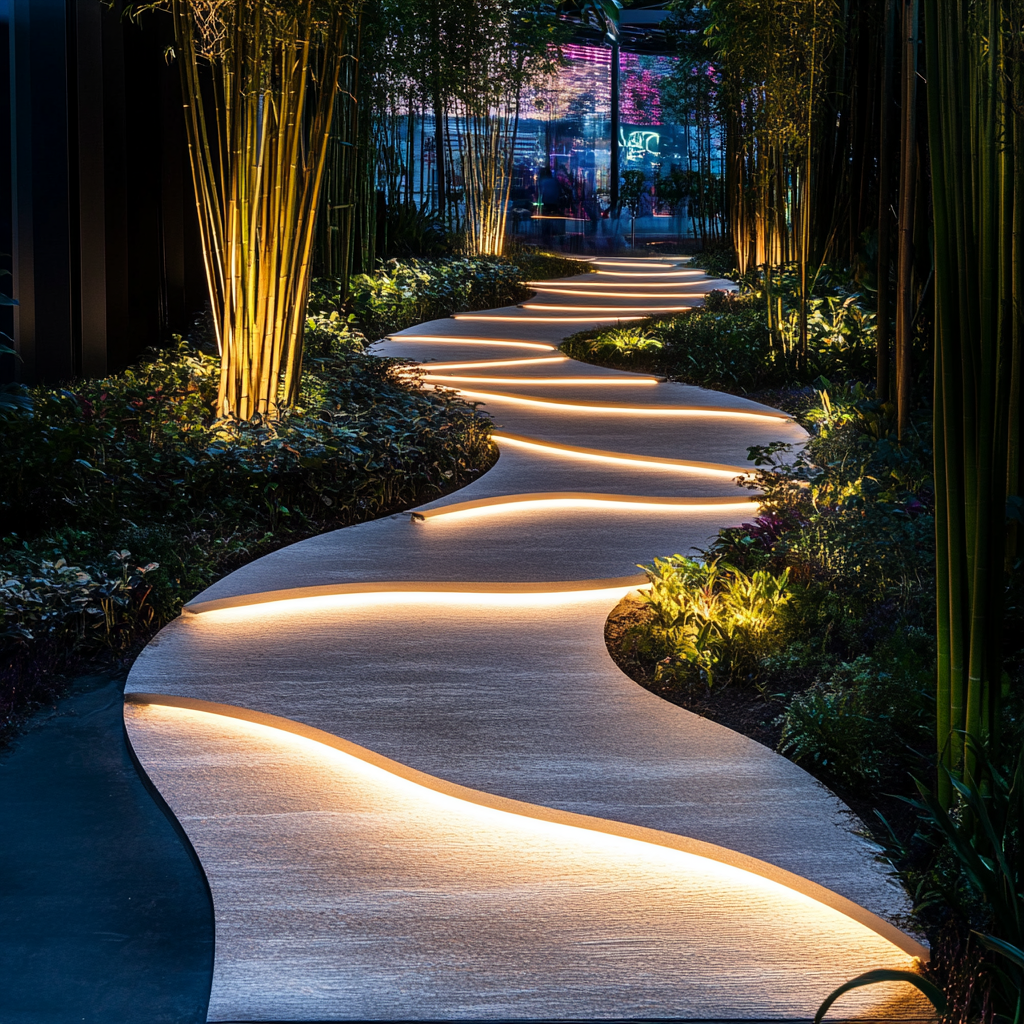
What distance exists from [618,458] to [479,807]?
2748 millimetres

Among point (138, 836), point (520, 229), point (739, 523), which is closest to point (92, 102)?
point (739, 523)

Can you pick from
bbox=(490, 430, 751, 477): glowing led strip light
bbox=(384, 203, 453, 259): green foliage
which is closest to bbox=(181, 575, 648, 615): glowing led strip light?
bbox=(490, 430, 751, 477): glowing led strip light

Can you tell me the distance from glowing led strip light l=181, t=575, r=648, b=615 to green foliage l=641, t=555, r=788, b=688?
7.8 inches

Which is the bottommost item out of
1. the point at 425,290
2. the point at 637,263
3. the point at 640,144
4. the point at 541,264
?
the point at 425,290

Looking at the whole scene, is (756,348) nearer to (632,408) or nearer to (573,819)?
(632,408)

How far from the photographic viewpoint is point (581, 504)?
13.2 feet

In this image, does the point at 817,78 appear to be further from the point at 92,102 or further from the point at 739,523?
the point at 92,102

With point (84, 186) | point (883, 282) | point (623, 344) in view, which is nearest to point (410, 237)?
point (623, 344)

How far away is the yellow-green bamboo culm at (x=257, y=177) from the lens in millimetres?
3971

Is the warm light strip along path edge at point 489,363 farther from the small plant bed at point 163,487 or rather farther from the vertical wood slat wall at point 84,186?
the vertical wood slat wall at point 84,186

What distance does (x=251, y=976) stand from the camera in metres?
1.53

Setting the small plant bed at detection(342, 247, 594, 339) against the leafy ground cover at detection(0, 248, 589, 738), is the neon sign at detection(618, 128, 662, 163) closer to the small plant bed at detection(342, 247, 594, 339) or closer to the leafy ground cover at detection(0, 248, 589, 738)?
the small plant bed at detection(342, 247, 594, 339)

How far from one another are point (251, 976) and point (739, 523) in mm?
2575

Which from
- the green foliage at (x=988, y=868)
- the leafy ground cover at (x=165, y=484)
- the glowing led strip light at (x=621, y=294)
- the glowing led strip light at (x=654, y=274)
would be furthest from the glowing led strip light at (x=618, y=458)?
the glowing led strip light at (x=654, y=274)
